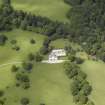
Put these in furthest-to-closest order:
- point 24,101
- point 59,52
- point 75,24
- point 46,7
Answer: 1. point 46,7
2. point 75,24
3. point 59,52
4. point 24,101

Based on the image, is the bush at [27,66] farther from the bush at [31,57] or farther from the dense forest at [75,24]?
the dense forest at [75,24]

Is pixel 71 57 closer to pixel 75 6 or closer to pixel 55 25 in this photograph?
pixel 55 25

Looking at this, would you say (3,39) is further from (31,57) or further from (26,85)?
(26,85)

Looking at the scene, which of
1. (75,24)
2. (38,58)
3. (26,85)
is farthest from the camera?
(75,24)

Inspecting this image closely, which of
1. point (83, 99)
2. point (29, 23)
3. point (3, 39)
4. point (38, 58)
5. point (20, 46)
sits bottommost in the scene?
point (83, 99)

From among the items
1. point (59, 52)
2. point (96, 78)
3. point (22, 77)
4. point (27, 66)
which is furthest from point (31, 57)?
point (96, 78)

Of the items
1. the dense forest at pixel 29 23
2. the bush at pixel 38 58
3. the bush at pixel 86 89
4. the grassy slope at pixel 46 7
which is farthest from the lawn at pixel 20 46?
the bush at pixel 86 89
